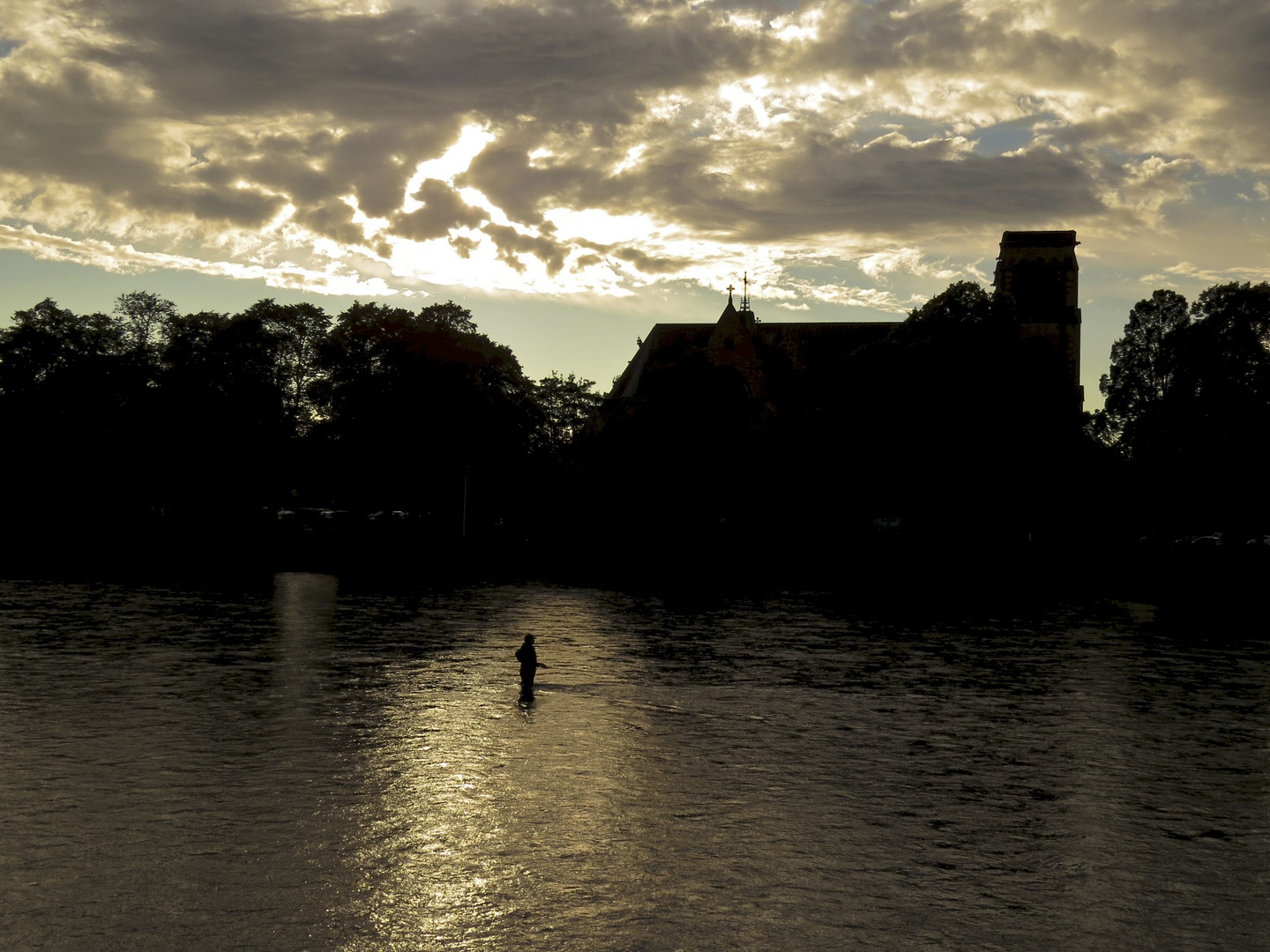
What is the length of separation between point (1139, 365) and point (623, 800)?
90.2m

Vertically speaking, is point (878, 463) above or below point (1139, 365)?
below

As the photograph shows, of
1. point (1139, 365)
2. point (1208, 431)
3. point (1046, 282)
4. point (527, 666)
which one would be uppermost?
point (1046, 282)

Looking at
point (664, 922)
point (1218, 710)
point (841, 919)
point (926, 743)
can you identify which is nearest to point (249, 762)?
point (664, 922)

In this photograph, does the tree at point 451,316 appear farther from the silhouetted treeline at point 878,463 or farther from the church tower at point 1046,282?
the church tower at point 1046,282

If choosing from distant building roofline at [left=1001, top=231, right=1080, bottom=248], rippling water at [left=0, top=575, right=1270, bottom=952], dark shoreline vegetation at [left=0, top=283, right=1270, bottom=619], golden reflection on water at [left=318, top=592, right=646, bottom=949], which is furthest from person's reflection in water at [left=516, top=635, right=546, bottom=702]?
distant building roofline at [left=1001, top=231, right=1080, bottom=248]

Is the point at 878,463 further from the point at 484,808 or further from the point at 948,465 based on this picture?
the point at 484,808

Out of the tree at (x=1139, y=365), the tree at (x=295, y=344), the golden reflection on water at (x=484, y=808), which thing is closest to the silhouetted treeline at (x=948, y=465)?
the tree at (x=1139, y=365)

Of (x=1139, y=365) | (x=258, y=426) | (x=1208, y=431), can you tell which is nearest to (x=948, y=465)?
(x=1208, y=431)

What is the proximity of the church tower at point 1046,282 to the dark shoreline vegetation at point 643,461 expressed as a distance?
31.7 feet

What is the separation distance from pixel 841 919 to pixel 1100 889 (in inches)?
129

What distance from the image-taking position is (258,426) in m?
94.0

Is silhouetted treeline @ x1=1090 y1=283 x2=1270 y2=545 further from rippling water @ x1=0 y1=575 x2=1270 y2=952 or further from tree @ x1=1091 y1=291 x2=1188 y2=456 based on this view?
rippling water @ x1=0 y1=575 x2=1270 y2=952

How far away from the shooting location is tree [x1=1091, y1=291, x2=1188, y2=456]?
94.8m

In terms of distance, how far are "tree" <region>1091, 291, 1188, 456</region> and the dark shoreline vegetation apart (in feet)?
0.70
